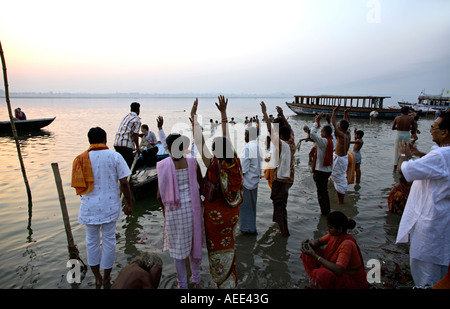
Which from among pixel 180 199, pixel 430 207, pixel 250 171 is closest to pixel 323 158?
pixel 250 171

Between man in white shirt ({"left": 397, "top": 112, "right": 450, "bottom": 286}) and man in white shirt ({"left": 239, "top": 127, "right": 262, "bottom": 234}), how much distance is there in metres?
2.16

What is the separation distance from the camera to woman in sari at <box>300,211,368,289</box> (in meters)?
2.68

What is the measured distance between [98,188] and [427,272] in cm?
381

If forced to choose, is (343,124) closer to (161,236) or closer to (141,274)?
(161,236)

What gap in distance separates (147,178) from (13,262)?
3.15 metres

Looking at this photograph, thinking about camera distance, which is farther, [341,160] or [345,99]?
[345,99]

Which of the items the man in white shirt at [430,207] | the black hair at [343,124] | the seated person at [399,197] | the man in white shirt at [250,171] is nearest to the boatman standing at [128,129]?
Answer: the man in white shirt at [250,171]

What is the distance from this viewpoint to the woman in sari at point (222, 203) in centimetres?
295

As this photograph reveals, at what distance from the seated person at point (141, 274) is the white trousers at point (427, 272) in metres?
2.77

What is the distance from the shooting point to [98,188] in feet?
10.6

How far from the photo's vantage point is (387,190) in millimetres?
7332

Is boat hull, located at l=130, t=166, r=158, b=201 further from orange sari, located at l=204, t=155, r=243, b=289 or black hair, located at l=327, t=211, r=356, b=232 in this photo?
black hair, located at l=327, t=211, r=356, b=232

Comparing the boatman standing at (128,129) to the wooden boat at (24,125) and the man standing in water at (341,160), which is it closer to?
the man standing in water at (341,160)
